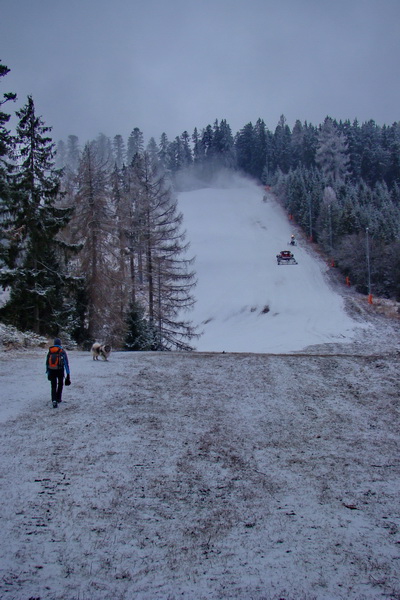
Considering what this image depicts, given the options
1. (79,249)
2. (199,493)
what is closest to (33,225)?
(79,249)

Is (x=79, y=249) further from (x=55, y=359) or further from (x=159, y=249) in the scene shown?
(x=55, y=359)

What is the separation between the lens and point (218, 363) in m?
14.9

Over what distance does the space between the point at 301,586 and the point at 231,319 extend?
120 feet

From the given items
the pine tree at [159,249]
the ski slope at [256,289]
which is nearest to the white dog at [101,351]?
the pine tree at [159,249]

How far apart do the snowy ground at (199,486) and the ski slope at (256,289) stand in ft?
57.6

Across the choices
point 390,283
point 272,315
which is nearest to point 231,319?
point 272,315

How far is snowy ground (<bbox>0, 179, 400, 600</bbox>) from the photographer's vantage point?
14.0 ft

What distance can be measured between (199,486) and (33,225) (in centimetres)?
1796

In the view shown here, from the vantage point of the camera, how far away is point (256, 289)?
48406 millimetres

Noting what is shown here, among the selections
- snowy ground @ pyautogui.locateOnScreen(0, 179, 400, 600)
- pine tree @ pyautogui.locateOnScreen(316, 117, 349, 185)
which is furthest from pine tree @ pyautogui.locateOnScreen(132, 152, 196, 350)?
pine tree @ pyautogui.locateOnScreen(316, 117, 349, 185)

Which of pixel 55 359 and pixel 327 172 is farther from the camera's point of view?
pixel 327 172

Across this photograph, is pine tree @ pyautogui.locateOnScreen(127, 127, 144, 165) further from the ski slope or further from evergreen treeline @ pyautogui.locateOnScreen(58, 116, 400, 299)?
the ski slope

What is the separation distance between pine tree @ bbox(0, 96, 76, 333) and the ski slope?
47.2ft

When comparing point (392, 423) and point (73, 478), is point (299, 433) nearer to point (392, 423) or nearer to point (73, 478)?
point (392, 423)
